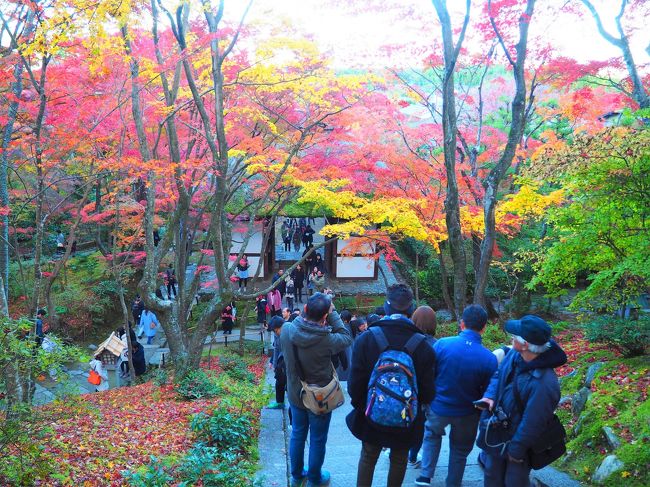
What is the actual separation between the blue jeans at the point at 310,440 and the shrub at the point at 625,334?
16.3ft

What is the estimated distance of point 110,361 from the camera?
39.2 ft

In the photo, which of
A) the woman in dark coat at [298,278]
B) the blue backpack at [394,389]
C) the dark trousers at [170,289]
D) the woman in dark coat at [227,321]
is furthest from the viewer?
the woman in dark coat at [298,278]

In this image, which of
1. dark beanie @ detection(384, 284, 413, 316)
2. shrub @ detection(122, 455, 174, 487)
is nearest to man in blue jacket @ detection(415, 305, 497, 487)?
dark beanie @ detection(384, 284, 413, 316)

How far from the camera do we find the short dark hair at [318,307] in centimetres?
389

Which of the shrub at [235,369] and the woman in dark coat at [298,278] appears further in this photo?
the woman in dark coat at [298,278]

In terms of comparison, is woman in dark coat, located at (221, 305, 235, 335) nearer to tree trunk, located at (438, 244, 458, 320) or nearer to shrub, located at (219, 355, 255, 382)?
shrub, located at (219, 355, 255, 382)

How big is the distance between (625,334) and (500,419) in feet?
15.5

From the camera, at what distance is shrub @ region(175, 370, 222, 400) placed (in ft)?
27.1

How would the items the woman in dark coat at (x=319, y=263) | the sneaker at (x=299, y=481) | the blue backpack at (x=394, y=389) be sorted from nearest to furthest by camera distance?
the blue backpack at (x=394, y=389) → the sneaker at (x=299, y=481) → the woman in dark coat at (x=319, y=263)

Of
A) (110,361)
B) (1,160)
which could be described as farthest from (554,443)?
(110,361)

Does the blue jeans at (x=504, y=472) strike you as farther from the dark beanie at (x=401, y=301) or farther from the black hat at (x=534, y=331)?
Result: the dark beanie at (x=401, y=301)

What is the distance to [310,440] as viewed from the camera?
13.7 feet

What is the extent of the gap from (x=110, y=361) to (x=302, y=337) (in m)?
9.56

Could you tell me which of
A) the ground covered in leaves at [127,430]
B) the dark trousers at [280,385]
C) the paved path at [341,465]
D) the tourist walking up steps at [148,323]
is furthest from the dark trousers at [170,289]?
the paved path at [341,465]
